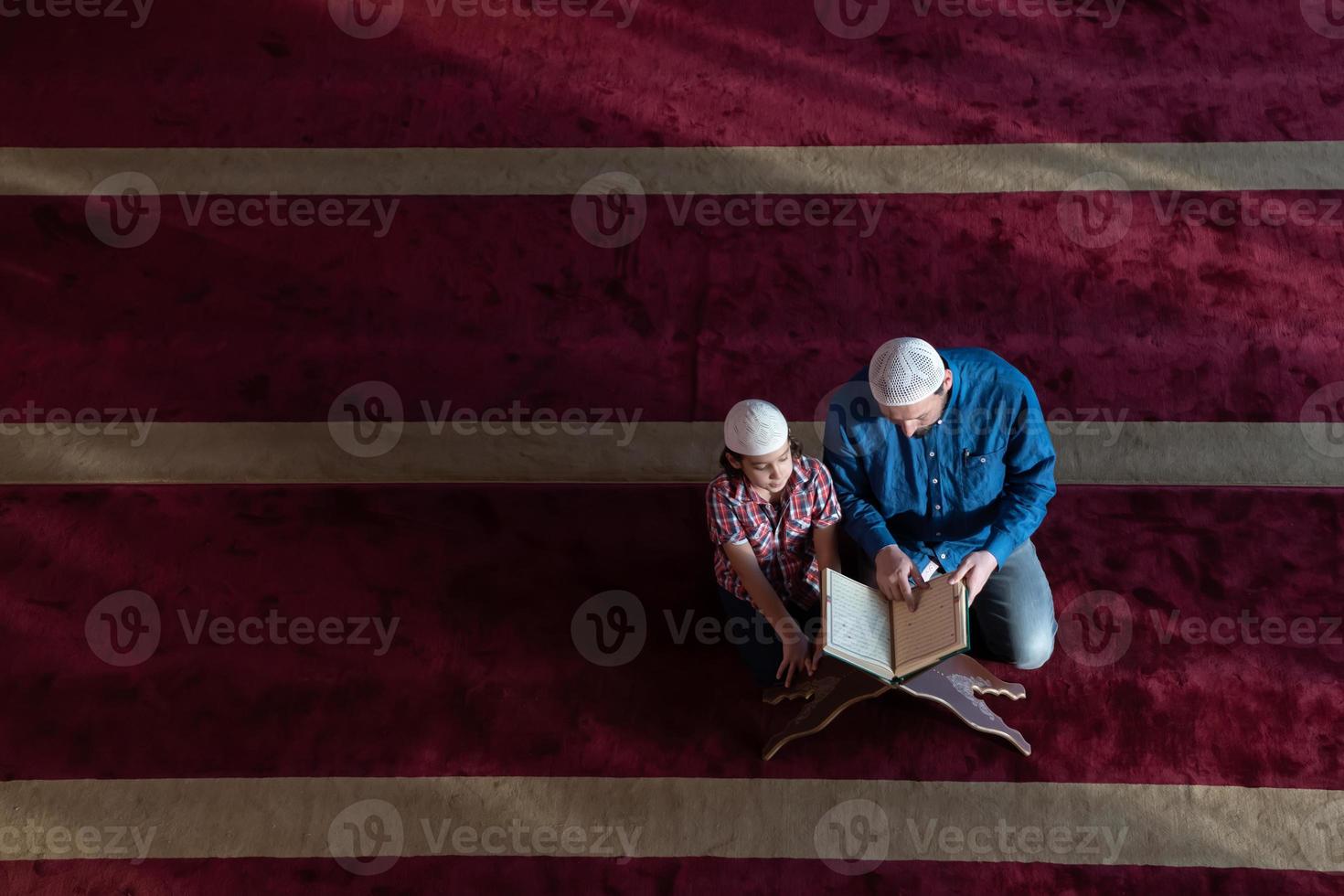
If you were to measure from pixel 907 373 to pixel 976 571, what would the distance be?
0.54m

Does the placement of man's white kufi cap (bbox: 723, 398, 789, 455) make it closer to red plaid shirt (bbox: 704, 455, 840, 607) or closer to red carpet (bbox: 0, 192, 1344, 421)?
red plaid shirt (bbox: 704, 455, 840, 607)

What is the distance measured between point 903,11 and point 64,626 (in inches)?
153

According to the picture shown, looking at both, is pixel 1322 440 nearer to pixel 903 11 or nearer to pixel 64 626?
pixel 903 11

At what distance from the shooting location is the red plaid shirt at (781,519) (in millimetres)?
Answer: 2639

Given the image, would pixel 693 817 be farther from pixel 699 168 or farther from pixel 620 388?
pixel 699 168

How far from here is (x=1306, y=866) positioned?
274 centimetres

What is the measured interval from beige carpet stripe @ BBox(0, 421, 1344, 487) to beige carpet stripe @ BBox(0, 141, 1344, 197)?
104cm

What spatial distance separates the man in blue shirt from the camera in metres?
2.68

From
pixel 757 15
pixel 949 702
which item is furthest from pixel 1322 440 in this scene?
pixel 757 15

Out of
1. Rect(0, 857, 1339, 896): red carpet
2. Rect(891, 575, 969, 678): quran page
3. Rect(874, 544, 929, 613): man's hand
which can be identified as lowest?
Rect(0, 857, 1339, 896): red carpet

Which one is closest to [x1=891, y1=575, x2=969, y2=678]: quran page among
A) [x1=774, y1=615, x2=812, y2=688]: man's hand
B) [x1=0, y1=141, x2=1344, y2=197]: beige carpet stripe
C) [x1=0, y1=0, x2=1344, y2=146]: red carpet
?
[x1=774, y1=615, x2=812, y2=688]: man's hand

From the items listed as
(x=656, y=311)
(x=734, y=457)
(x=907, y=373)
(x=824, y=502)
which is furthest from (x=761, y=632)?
(x=656, y=311)

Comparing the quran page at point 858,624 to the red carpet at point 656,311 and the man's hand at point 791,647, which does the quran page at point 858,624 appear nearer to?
the man's hand at point 791,647

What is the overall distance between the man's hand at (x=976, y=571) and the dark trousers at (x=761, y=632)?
1.38 feet
